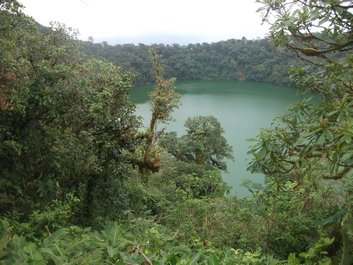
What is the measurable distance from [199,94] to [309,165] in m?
29.5

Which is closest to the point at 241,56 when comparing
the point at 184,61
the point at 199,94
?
the point at 184,61

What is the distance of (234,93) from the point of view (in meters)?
31.4

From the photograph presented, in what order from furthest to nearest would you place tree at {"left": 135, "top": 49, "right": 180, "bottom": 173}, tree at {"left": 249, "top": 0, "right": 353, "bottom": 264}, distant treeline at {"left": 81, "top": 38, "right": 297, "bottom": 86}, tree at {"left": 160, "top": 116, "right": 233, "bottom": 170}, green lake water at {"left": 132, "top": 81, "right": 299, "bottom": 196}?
distant treeline at {"left": 81, "top": 38, "right": 297, "bottom": 86} → green lake water at {"left": 132, "top": 81, "right": 299, "bottom": 196} → tree at {"left": 160, "top": 116, "right": 233, "bottom": 170} → tree at {"left": 135, "top": 49, "right": 180, "bottom": 173} → tree at {"left": 249, "top": 0, "right": 353, "bottom": 264}

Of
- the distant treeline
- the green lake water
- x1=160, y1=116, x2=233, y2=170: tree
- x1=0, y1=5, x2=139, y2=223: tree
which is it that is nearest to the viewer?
x1=0, y1=5, x2=139, y2=223: tree

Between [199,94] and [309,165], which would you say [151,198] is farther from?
[199,94]

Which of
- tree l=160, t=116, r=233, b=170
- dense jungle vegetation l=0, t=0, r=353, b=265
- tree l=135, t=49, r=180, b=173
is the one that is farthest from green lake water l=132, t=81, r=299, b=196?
dense jungle vegetation l=0, t=0, r=353, b=265

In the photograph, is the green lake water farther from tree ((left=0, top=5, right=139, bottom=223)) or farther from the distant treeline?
tree ((left=0, top=5, right=139, bottom=223))

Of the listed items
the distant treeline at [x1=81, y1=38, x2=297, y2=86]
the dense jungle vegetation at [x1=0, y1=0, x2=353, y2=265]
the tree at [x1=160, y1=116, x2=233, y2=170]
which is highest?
the distant treeline at [x1=81, y1=38, x2=297, y2=86]

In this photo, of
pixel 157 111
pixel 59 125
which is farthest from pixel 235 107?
pixel 59 125

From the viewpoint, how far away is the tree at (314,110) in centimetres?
160

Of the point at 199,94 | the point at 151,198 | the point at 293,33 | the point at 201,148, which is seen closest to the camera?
the point at 293,33

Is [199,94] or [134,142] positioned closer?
[134,142]

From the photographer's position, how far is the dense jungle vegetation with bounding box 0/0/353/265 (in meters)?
1.84

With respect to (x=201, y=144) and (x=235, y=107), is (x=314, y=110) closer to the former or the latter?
(x=201, y=144)
